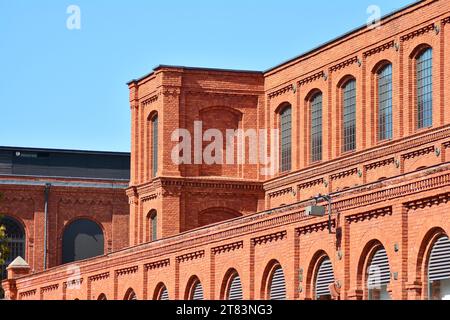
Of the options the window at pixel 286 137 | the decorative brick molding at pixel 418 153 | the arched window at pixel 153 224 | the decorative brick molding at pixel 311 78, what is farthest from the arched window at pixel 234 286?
the arched window at pixel 153 224

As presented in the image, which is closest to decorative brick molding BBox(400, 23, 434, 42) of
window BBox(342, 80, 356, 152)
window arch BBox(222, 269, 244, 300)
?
window BBox(342, 80, 356, 152)

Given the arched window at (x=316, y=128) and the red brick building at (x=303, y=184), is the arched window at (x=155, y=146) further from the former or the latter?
the arched window at (x=316, y=128)

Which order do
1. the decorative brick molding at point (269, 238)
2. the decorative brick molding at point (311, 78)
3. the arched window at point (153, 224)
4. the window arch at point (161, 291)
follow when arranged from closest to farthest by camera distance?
the decorative brick molding at point (269, 238) → the window arch at point (161, 291) → the decorative brick molding at point (311, 78) → the arched window at point (153, 224)

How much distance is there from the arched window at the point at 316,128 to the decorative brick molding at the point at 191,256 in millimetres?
8622

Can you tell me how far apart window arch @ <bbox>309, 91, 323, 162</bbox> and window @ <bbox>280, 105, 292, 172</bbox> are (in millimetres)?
2107

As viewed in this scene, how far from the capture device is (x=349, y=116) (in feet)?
193

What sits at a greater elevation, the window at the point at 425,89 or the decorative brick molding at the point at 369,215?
the window at the point at 425,89

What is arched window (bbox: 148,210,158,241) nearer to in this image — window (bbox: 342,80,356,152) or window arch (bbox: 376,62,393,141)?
window (bbox: 342,80,356,152)

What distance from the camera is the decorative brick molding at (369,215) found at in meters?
40.2

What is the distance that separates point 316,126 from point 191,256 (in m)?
9.88

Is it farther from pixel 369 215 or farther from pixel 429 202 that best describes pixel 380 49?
pixel 429 202

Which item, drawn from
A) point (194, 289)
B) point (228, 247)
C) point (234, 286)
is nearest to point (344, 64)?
point (228, 247)

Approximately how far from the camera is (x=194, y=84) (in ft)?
218
